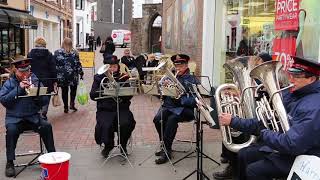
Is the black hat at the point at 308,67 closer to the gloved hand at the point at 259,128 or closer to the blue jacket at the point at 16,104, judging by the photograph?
the gloved hand at the point at 259,128

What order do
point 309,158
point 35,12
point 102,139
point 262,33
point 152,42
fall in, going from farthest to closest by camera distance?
point 152,42
point 35,12
point 262,33
point 102,139
point 309,158

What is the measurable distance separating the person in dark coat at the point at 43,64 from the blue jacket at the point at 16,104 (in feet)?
8.02

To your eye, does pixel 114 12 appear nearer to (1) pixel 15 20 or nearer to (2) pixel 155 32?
(2) pixel 155 32

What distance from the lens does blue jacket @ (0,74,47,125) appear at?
5426 millimetres

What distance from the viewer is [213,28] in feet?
36.0

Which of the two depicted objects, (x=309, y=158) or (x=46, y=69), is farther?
(x=46, y=69)

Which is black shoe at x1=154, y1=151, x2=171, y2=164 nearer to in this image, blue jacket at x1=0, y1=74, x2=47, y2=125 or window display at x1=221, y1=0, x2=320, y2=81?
blue jacket at x1=0, y1=74, x2=47, y2=125

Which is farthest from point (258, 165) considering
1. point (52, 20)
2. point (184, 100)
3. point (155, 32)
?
point (52, 20)

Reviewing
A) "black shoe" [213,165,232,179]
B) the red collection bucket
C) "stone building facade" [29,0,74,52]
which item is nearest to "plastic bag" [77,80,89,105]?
"black shoe" [213,165,232,179]

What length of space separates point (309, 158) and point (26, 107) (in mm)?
3728

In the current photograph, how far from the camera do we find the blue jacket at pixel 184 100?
5.78 meters

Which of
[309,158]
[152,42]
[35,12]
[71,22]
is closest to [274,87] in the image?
[309,158]

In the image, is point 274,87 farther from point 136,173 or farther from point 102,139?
point 102,139

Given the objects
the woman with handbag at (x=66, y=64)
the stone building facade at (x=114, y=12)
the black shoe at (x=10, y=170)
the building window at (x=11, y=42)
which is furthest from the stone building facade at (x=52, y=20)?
the stone building facade at (x=114, y=12)
